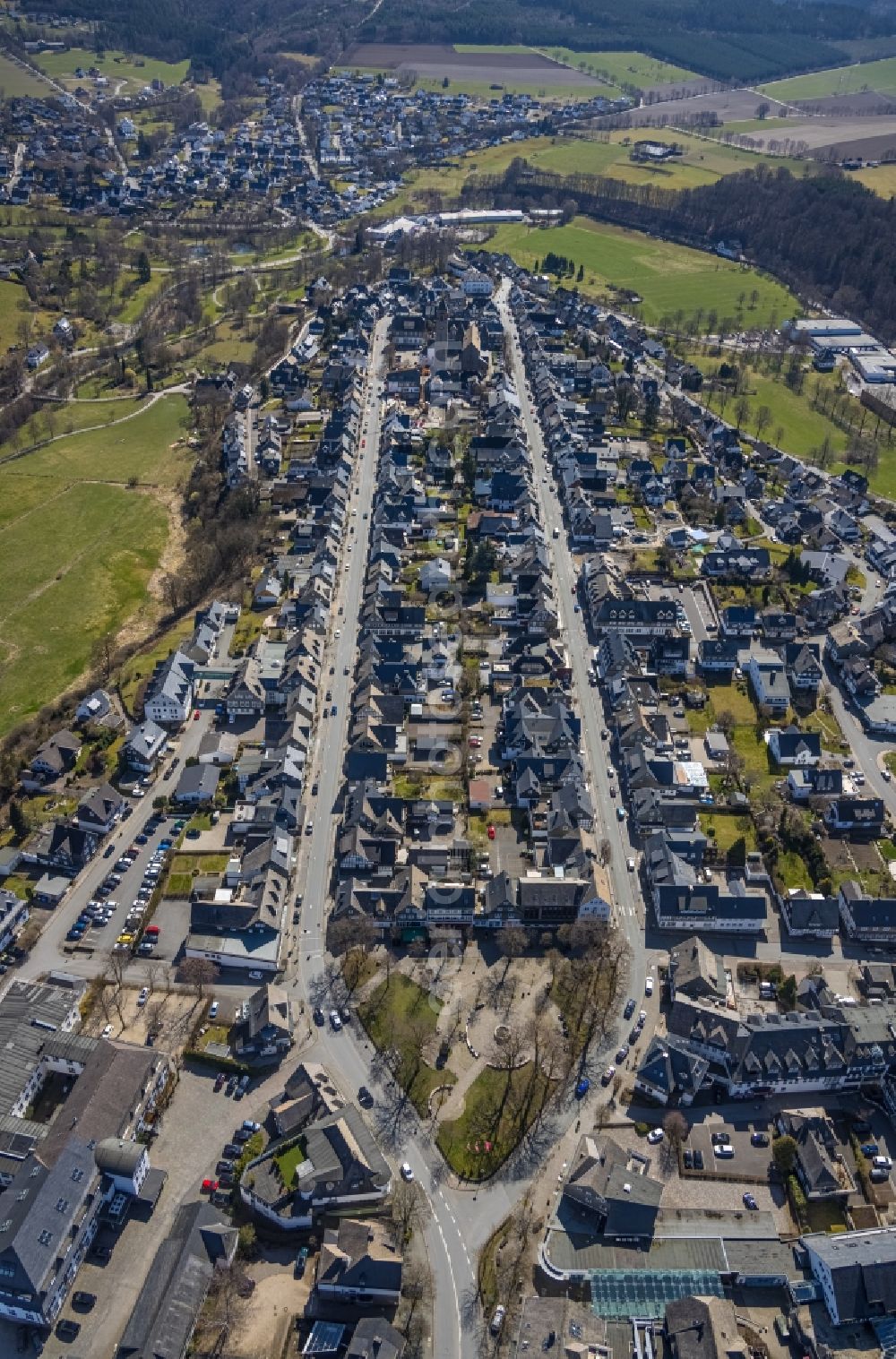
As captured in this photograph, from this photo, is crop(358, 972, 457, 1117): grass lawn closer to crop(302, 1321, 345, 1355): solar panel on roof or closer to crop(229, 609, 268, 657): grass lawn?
crop(302, 1321, 345, 1355): solar panel on roof

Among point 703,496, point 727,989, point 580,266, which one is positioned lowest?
point 727,989

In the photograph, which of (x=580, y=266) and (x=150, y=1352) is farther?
(x=580, y=266)

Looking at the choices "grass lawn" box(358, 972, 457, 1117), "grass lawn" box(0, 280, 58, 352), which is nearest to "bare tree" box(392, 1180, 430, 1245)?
"grass lawn" box(358, 972, 457, 1117)

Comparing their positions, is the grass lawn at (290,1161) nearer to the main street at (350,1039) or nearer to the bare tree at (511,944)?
the main street at (350,1039)

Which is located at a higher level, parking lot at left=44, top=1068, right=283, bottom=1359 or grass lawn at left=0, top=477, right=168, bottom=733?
grass lawn at left=0, top=477, right=168, bottom=733

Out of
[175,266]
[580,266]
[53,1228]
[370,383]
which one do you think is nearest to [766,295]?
[580,266]

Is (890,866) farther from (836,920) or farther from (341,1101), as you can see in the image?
(341,1101)

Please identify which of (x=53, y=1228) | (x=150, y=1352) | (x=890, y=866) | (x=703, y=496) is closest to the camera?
(x=150, y=1352)
